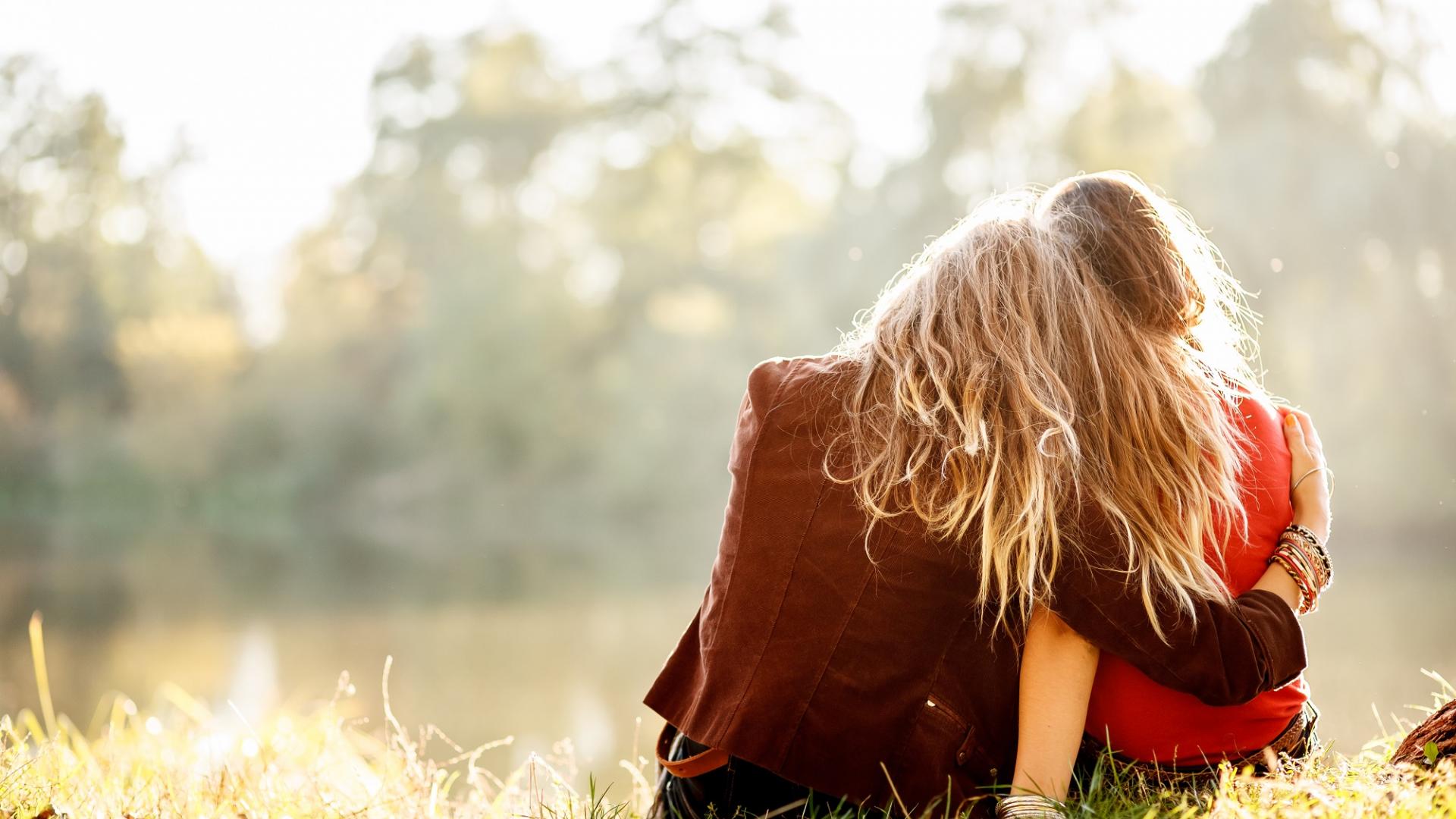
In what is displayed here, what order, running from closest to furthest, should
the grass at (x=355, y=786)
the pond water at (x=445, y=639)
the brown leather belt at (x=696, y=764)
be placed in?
the grass at (x=355, y=786)
the brown leather belt at (x=696, y=764)
the pond water at (x=445, y=639)

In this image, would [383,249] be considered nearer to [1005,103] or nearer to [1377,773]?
[1005,103]

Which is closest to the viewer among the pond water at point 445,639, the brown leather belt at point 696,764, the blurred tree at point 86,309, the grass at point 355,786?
the grass at point 355,786

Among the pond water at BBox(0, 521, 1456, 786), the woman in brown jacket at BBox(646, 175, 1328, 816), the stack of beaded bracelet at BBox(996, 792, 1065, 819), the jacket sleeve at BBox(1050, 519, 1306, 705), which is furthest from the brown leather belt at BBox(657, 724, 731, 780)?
the pond water at BBox(0, 521, 1456, 786)

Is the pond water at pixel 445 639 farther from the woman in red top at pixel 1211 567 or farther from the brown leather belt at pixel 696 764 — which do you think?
the woman in red top at pixel 1211 567

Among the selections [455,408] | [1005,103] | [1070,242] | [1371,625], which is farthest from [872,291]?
[1070,242]

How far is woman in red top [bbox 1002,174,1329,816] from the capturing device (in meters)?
1.39

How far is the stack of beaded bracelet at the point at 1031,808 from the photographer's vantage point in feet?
4.22

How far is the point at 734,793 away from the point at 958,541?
43 cm

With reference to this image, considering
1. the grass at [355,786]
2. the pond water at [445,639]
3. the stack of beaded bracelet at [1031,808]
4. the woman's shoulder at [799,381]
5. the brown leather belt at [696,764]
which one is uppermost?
the woman's shoulder at [799,381]

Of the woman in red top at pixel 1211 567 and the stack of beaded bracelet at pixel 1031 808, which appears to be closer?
the stack of beaded bracelet at pixel 1031 808

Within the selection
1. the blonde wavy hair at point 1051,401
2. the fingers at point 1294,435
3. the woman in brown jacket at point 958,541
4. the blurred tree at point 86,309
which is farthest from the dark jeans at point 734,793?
the blurred tree at point 86,309

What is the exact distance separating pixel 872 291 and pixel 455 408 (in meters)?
5.63

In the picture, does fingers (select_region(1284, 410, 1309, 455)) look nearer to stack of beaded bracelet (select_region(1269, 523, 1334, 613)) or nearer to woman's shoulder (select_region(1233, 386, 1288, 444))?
woman's shoulder (select_region(1233, 386, 1288, 444))

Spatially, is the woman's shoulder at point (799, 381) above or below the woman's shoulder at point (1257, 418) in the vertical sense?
above
